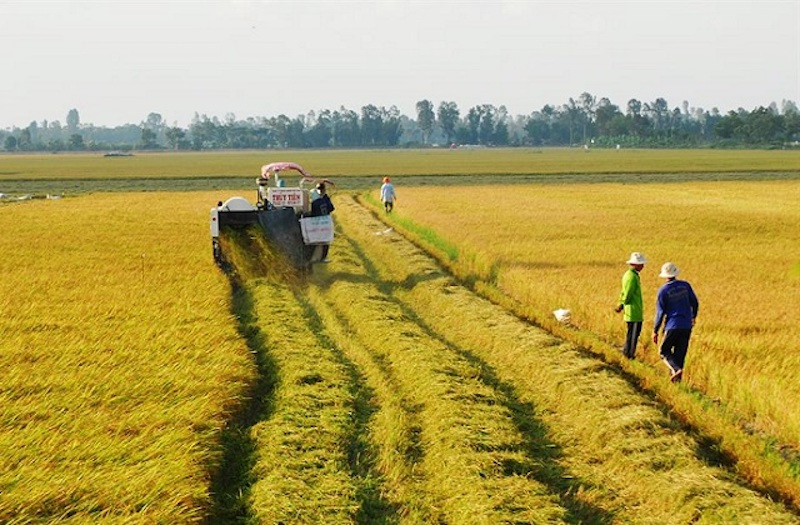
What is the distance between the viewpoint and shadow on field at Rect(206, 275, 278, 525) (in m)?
5.53

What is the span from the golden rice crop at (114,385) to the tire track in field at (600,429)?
2725 millimetres

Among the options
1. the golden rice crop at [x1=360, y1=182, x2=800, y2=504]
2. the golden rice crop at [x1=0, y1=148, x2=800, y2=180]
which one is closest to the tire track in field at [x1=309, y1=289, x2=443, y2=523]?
the golden rice crop at [x1=360, y1=182, x2=800, y2=504]

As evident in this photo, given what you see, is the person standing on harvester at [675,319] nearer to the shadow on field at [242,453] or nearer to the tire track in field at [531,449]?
the tire track in field at [531,449]

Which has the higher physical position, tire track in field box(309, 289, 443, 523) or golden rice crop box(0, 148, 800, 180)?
tire track in field box(309, 289, 443, 523)

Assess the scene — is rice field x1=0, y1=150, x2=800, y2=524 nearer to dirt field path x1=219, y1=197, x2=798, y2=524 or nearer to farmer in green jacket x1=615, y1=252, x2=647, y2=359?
dirt field path x1=219, y1=197, x2=798, y2=524

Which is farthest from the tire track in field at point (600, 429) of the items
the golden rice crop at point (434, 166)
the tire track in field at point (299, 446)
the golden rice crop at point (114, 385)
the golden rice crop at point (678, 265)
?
the golden rice crop at point (434, 166)

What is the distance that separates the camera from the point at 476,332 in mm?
10648

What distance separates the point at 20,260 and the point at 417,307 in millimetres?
8857

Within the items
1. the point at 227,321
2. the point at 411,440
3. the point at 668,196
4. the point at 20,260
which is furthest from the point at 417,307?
the point at 668,196

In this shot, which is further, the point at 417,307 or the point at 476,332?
the point at 417,307

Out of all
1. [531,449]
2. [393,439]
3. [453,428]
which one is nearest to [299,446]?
[393,439]

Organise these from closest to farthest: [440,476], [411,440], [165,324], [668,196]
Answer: [440,476], [411,440], [165,324], [668,196]

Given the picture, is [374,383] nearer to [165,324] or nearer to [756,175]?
[165,324]

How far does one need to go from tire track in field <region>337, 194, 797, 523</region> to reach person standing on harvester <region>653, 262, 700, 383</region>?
60 cm
